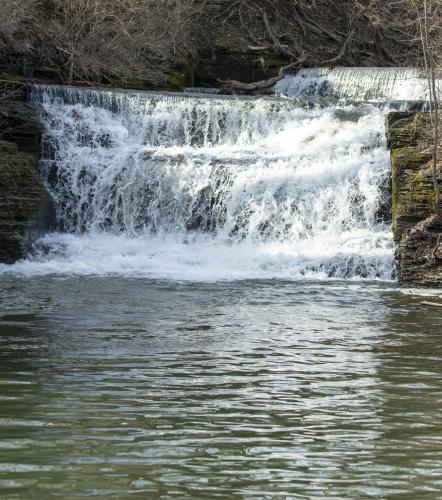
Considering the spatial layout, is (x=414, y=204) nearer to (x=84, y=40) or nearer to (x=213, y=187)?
(x=213, y=187)

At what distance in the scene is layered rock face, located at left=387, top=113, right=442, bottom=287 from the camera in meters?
16.8

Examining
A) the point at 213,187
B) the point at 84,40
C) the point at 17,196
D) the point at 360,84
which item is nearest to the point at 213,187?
the point at 213,187

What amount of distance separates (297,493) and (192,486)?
54 centimetres

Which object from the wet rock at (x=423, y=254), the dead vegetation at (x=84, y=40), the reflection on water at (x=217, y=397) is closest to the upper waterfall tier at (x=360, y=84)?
the dead vegetation at (x=84, y=40)

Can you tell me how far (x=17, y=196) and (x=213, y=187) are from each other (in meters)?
3.51

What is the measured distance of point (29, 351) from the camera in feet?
32.3

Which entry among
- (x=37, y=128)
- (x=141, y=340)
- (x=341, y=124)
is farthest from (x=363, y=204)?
(x=141, y=340)

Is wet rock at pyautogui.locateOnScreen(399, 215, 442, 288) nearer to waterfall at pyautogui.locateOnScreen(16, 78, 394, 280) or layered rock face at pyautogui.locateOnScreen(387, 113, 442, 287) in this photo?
layered rock face at pyautogui.locateOnScreen(387, 113, 442, 287)

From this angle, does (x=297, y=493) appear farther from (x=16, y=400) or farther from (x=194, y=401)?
(x=16, y=400)

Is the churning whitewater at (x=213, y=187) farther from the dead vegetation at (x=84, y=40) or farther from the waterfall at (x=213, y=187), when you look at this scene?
the dead vegetation at (x=84, y=40)

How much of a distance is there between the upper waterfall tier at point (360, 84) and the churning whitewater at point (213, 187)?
3.77 metres

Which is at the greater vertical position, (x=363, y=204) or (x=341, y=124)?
(x=341, y=124)

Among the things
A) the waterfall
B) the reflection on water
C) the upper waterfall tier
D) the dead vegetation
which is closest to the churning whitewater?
the waterfall

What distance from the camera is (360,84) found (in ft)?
89.2
